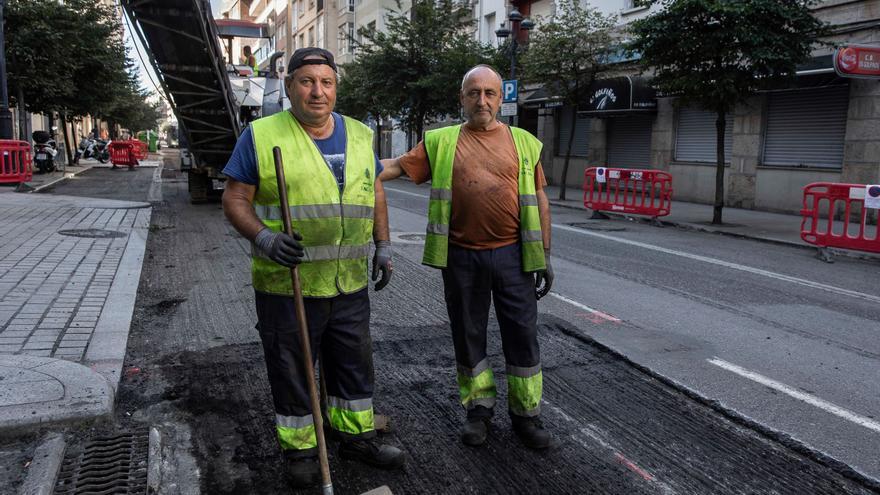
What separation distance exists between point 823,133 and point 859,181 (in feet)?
5.42

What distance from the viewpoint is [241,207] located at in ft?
10.1

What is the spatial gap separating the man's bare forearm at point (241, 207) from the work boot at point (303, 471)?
3.16 feet

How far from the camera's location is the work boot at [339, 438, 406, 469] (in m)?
3.29

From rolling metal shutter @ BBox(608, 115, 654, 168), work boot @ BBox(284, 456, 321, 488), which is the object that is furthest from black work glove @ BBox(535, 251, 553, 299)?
rolling metal shutter @ BBox(608, 115, 654, 168)

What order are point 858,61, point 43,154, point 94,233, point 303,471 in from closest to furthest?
point 303,471 < point 94,233 < point 858,61 < point 43,154

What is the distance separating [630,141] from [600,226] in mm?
10185

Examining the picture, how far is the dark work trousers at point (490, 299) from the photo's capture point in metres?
3.65

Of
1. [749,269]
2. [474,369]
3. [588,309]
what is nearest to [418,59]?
[749,269]

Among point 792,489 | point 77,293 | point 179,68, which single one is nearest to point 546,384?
point 792,489

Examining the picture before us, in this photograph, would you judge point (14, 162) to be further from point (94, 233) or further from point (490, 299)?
point (490, 299)

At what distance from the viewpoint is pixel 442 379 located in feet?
14.8

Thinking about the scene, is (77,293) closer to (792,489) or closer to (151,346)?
(151,346)

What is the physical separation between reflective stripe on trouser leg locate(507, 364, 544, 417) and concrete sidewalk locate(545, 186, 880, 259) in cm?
874

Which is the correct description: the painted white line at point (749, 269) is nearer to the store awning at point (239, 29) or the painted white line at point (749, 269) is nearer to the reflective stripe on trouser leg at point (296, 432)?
the reflective stripe on trouser leg at point (296, 432)
